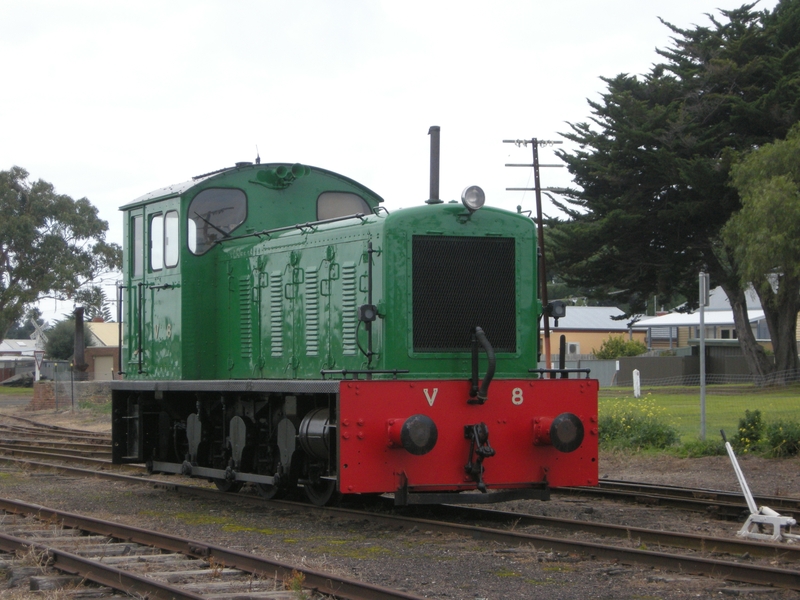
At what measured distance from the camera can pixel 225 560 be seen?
21.1 ft

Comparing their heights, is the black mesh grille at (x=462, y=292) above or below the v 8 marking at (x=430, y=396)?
above

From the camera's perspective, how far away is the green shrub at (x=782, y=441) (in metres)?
12.8

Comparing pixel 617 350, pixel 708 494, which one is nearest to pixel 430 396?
pixel 708 494

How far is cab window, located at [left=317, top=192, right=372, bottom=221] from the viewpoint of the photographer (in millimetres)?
10492

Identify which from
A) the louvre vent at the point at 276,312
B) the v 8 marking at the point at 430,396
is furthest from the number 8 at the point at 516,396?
the louvre vent at the point at 276,312

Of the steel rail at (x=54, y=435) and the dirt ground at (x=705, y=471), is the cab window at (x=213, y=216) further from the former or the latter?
the steel rail at (x=54, y=435)

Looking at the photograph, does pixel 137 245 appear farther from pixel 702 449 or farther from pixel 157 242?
pixel 702 449

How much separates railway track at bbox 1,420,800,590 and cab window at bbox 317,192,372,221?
3124 mm

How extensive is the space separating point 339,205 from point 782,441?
22.3 feet

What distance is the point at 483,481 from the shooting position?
8.01 m

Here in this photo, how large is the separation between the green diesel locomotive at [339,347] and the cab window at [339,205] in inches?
0.9

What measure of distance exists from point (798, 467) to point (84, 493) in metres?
8.64

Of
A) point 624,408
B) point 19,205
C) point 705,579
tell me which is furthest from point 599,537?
point 19,205

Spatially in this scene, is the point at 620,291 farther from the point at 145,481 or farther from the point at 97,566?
the point at 97,566
